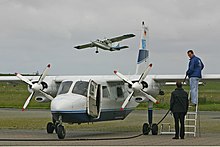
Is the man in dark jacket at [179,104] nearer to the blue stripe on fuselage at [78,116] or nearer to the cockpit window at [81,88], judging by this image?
the blue stripe on fuselage at [78,116]

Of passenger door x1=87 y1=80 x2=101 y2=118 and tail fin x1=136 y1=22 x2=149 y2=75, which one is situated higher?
tail fin x1=136 y1=22 x2=149 y2=75

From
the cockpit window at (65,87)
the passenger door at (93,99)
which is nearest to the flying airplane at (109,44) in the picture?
the passenger door at (93,99)

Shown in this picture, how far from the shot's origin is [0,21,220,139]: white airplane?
2055 centimetres

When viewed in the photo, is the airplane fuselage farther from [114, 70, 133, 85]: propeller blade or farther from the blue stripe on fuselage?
[114, 70, 133, 85]: propeller blade

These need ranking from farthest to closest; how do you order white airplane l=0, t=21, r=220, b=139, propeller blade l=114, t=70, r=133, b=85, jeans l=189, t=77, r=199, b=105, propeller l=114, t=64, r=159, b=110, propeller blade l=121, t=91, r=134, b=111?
propeller blade l=121, t=91, r=134, b=111 < propeller blade l=114, t=70, r=133, b=85 < propeller l=114, t=64, r=159, b=110 < white airplane l=0, t=21, r=220, b=139 < jeans l=189, t=77, r=199, b=105

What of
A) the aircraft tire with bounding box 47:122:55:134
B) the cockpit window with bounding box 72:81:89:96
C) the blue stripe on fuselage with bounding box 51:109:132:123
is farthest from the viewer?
the aircraft tire with bounding box 47:122:55:134

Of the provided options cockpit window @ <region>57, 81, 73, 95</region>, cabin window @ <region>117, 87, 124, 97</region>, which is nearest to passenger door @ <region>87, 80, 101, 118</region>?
cockpit window @ <region>57, 81, 73, 95</region>

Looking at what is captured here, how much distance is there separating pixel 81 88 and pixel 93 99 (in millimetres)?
779

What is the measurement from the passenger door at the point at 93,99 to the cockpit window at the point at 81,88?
0.18 metres

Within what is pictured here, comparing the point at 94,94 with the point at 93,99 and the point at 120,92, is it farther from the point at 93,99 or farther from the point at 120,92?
the point at 120,92

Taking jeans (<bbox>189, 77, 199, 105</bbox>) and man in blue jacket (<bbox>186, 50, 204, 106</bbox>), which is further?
jeans (<bbox>189, 77, 199, 105</bbox>)

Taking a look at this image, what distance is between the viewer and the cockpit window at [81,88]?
2141 centimetres

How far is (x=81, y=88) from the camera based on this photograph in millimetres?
21609

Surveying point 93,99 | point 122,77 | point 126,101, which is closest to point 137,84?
point 122,77
